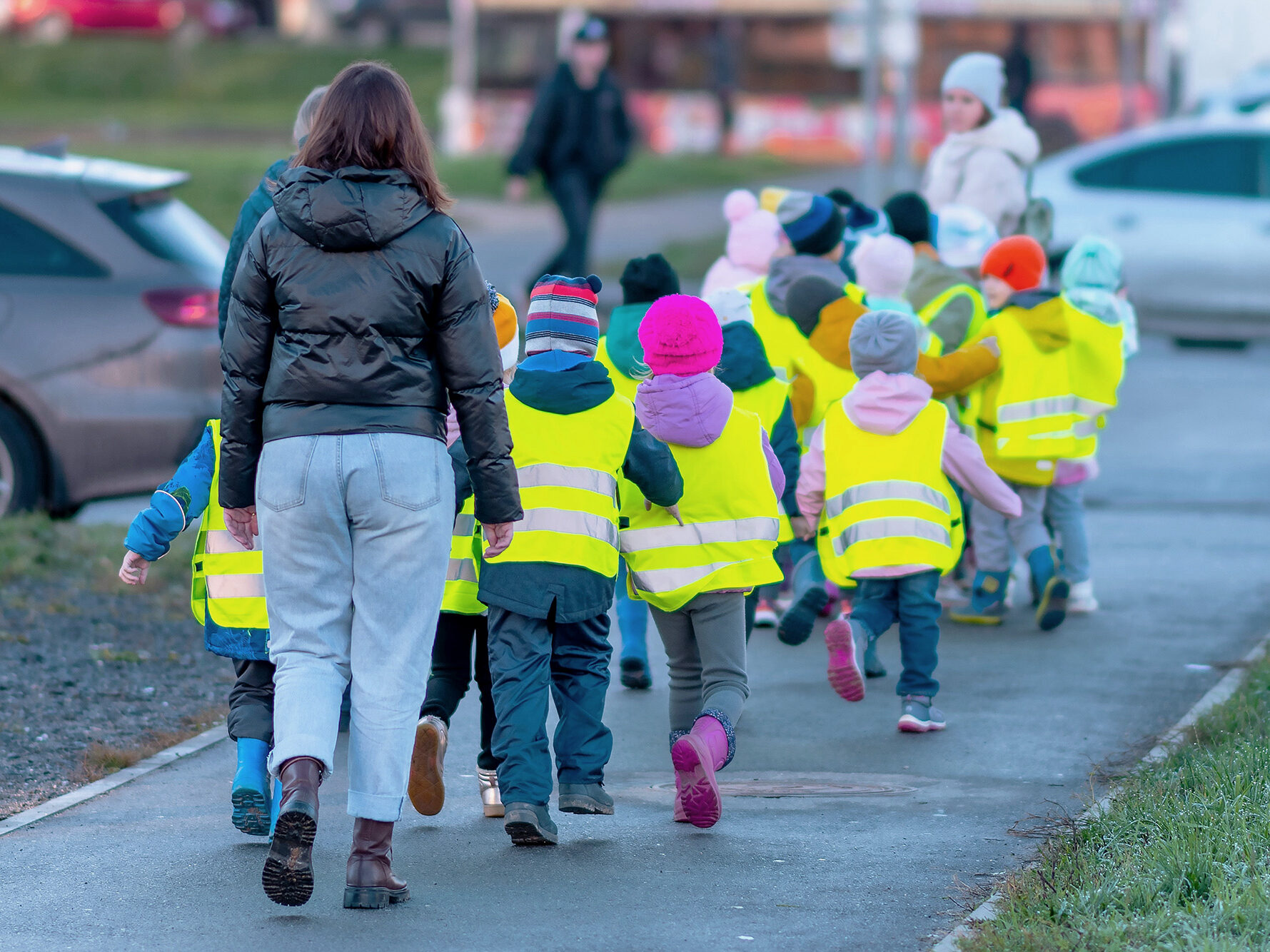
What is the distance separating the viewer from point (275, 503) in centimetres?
445

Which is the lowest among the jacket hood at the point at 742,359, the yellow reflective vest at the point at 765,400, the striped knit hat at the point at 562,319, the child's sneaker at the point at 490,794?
the child's sneaker at the point at 490,794

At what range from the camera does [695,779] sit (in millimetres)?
5035

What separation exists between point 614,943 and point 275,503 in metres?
1.25

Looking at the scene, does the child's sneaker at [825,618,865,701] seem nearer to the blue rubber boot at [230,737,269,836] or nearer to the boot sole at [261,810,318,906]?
the blue rubber boot at [230,737,269,836]

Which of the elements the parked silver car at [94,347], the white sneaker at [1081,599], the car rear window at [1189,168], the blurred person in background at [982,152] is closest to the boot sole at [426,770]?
the white sneaker at [1081,599]

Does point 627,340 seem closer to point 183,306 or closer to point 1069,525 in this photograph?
point 1069,525

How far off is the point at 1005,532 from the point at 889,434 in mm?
1646

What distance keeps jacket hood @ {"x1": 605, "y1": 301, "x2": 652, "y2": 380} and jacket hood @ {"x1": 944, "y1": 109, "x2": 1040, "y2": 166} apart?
3.08m

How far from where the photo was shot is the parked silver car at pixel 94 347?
884 cm

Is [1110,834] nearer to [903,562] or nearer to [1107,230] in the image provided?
[903,562]

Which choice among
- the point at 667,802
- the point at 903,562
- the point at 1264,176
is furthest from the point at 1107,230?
the point at 667,802

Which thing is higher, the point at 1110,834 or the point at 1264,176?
the point at 1264,176

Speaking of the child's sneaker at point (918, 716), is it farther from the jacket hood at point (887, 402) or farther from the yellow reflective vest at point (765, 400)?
the jacket hood at point (887, 402)

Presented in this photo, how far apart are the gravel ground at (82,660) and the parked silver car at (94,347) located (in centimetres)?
34
